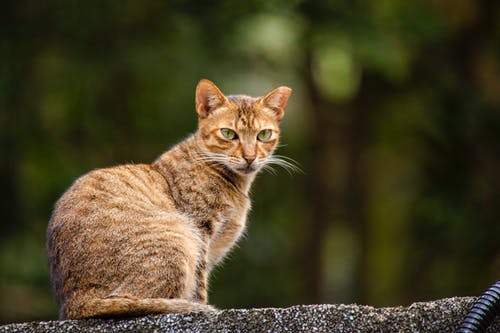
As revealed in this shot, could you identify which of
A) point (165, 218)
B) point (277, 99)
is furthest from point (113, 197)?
point (277, 99)

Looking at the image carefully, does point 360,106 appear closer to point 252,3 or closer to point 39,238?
point 252,3

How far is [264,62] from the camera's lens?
12.7 metres

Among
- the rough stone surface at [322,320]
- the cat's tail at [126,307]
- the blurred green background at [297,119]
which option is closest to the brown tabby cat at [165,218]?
the cat's tail at [126,307]

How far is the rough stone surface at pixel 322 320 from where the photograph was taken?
4352 mm

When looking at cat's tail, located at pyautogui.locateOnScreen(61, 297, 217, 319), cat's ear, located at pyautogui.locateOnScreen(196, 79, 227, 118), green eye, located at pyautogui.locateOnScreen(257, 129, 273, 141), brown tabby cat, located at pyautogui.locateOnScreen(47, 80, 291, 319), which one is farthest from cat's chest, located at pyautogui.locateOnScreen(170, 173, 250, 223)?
cat's tail, located at pyautogui.locateOnScreen(61, 297, 217, 319)

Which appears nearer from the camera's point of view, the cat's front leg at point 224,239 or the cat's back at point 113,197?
the cat's back at point 113,197

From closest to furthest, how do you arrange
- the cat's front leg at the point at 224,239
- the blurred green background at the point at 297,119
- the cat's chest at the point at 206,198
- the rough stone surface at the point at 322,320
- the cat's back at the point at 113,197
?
the rough stone surface at the point at 322,320, the cat's back at the point at 113,197, the cat's chest at the point at 206,198, the cat's front leg at the point at 224,239, the blurred green background at the point at 297,119

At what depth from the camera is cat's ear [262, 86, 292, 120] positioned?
6.38 metres

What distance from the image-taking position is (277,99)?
6.45 meters

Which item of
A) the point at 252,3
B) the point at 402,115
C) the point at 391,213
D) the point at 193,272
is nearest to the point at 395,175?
the point at 391,213

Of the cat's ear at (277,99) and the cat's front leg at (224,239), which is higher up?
the cat's ear at (277,99)

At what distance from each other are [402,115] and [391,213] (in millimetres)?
2217

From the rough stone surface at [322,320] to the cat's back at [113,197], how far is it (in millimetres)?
857

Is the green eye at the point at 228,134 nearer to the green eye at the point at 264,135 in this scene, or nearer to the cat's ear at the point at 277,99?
the green eye at the point at 264,135
